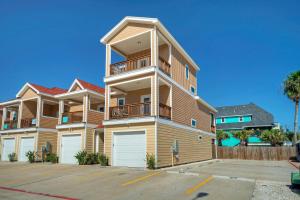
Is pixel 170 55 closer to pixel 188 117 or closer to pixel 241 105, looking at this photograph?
pixel 188 117

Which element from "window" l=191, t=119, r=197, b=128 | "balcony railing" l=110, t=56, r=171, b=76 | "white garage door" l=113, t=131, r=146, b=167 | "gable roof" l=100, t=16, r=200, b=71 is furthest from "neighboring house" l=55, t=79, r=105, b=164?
"window" l=191, t=119, r=197, b=128

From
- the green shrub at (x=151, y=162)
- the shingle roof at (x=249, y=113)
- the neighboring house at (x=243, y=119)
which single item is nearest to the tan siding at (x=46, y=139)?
the green shrub at (x=151, y=162)

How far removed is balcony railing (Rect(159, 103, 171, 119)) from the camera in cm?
1711

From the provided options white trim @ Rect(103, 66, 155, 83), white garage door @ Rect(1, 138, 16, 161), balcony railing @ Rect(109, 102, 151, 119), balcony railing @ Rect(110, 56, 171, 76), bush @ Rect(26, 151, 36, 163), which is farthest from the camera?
white garage door @ Rect(1, 138, 16, 161)

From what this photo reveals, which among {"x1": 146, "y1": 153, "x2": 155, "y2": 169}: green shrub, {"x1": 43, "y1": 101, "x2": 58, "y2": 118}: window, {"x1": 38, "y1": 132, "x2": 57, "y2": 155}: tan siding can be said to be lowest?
{"x1": 146, "y1": 153, "x2": 155, "y2": 169}: green shrub

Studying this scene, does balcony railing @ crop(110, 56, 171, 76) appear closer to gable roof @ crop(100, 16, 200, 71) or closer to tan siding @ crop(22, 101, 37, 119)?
gable roof @ crop(100, 16, 200, 71)

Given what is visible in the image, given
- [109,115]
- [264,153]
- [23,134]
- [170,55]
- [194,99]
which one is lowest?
[264,153]

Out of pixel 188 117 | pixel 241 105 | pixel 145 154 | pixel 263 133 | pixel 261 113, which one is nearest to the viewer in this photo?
pixel 145 154

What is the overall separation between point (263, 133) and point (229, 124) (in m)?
10.8

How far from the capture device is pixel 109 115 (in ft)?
61.3

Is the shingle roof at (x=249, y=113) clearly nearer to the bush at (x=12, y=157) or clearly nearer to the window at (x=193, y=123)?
the window at (x=193, y=123)

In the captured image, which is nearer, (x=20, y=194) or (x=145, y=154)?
(x=20, y=194)

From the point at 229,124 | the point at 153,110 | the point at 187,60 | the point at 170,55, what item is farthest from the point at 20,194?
the point at 229,124

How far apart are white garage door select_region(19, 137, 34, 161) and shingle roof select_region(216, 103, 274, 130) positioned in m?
32.0
